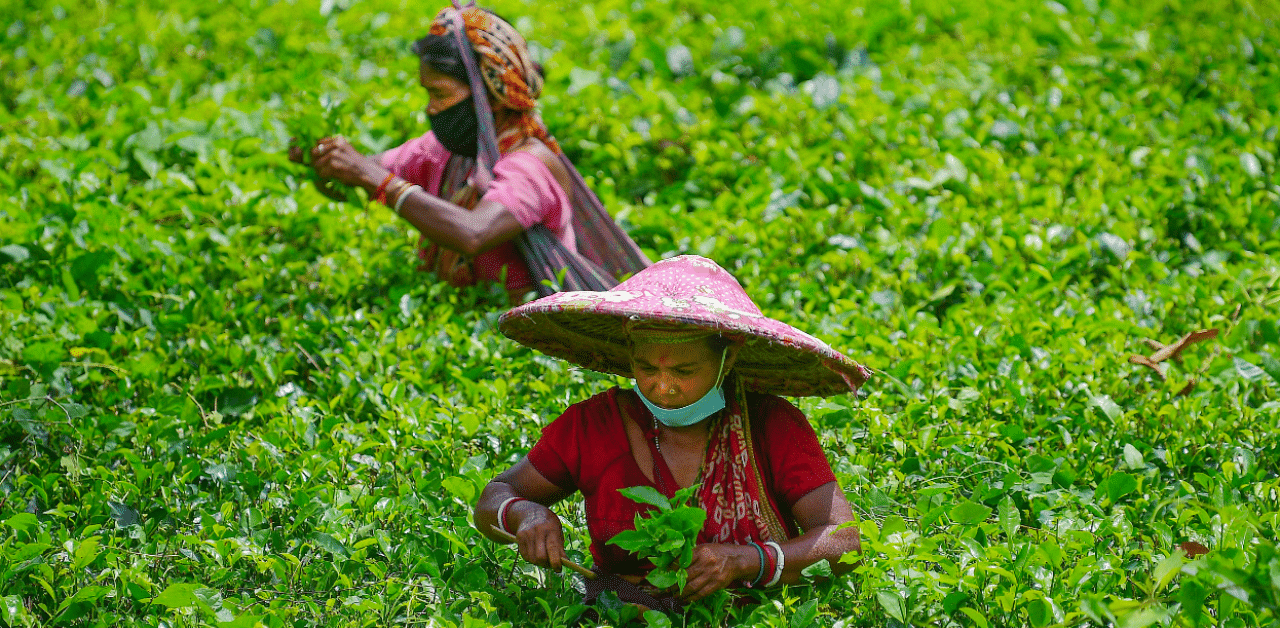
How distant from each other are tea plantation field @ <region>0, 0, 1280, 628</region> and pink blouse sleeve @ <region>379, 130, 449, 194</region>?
23 centimetres

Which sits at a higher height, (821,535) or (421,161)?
(421,161)

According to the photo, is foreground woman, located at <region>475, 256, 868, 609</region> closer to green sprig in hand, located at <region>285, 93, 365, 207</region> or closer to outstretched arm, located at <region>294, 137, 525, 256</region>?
outstretched arm, located at <region>294, 137, 525, 256</region>

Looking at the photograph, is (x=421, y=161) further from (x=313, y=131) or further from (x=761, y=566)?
(x=761, y=566)

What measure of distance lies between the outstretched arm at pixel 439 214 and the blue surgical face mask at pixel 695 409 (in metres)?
1.62

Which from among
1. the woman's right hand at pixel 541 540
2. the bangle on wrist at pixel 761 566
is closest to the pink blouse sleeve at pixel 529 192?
the woman's right hand at pixel 541 540

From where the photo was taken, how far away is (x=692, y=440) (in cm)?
268

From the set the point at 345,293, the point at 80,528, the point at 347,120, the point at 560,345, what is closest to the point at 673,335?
the point at 560,345

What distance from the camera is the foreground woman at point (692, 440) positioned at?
Result: 2.49 meters

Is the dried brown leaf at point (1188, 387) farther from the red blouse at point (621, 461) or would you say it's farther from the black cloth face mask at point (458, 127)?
the black cloth face mask at point (458, 127)

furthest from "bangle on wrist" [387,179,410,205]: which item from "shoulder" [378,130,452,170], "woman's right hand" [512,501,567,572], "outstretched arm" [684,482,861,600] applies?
"outstretched arm" [684,482,861,600]

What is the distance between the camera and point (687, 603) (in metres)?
2.52

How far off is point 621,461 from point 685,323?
0.41 metres

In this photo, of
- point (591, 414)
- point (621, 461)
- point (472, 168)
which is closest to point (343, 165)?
point (472, 168)

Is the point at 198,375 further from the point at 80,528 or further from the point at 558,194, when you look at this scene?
the point at 558,194
